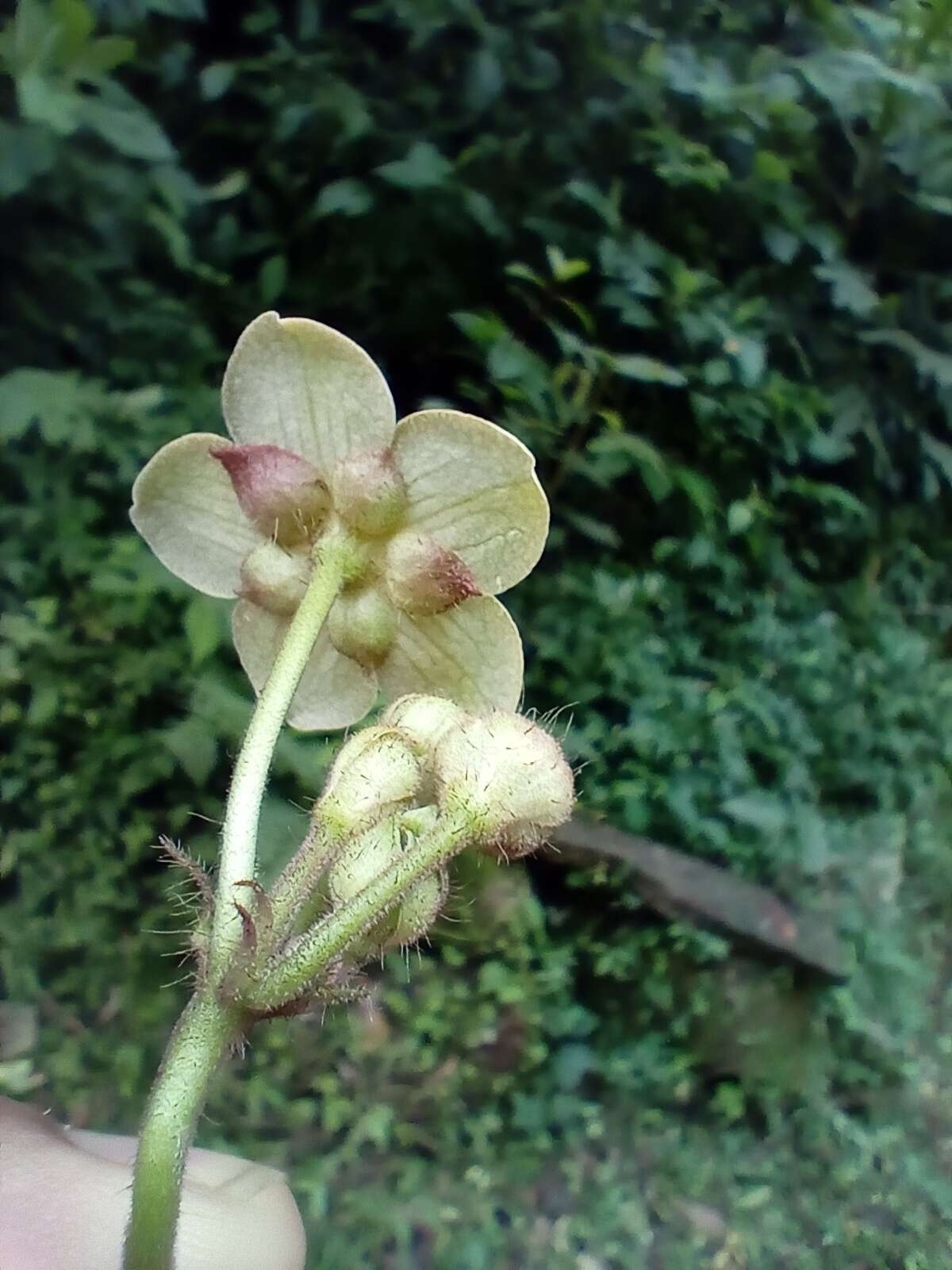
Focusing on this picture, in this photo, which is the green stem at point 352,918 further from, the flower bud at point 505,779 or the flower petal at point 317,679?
the flower petal at point 317,679

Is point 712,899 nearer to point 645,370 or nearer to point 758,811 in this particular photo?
point 758,811

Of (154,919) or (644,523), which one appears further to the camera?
(644,523)

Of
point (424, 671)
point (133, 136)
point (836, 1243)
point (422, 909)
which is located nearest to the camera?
point (422, 909)

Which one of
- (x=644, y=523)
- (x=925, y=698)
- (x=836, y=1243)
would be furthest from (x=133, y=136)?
(x=836, y=1243)

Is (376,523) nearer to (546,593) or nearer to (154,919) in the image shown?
(154,919)

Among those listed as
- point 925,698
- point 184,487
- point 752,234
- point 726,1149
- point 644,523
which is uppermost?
point 184,487

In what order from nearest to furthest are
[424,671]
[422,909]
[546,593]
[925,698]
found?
[422,909], [424,671], [546,593], [925,698]

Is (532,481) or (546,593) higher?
(532,481)

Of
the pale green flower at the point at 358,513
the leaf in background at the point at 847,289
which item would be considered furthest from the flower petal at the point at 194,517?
the leaf in background at the point at 847,289
